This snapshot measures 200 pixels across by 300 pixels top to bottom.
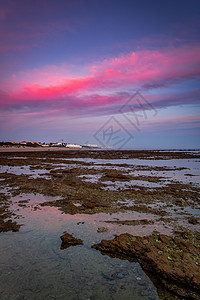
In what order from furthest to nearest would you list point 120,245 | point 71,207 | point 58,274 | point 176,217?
point 71,207 < point 176,217 < point 120,245 < point 58,274

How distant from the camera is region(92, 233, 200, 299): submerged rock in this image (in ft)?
13.8

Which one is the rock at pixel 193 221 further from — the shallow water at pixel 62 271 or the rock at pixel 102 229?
the rock at pixel 102 229

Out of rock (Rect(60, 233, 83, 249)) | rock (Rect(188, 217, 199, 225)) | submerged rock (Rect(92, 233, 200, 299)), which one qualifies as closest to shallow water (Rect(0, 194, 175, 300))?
rock (Rect(60, 233, 83, 249))

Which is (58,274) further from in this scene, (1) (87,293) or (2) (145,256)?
(2) (145,256)

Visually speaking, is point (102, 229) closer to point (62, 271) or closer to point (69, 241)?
point (69, 241)

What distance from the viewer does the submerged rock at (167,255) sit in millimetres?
4195

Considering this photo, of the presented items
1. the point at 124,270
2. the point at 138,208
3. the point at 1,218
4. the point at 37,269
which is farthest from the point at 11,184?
the point at 124,270

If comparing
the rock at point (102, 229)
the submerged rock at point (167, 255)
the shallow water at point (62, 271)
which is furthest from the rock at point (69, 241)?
the rock at point (102, 229)

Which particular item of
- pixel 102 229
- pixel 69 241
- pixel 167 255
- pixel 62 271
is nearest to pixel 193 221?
pixel 167 255

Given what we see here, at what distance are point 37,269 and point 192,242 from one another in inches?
181

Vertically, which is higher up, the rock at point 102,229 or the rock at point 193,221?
the rock at point 102,229

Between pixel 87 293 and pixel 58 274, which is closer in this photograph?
pixel 87 293

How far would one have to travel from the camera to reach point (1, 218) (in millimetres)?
7832

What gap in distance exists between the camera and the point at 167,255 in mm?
5137
